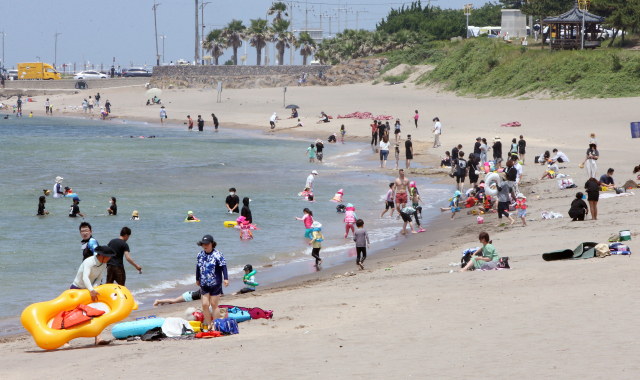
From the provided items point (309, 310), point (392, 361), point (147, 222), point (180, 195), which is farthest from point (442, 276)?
point (180, 195)

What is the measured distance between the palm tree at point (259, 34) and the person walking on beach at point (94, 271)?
79.9 m

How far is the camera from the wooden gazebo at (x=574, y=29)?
2000 inches

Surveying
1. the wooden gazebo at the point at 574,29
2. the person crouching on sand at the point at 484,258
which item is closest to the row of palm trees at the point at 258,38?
the wooden gazebo at the point at 574,29

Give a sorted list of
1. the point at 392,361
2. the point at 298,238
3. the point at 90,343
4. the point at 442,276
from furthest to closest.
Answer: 1. the point at 298,238
2. the point at 442,276
3. the point at 90,343
4. the point at 392,361

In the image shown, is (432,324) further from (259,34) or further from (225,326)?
(259,34)

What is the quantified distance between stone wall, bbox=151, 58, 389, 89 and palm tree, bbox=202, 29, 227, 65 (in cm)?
1406

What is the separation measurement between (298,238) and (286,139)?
25.7 meters

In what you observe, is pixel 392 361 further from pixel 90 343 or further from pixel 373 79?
pixel 373 79

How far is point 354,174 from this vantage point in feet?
94.7

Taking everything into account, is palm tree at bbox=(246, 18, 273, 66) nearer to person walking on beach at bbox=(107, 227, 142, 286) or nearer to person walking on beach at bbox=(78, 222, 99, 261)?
person walking on beach at bbox=(78, 222, 99, 261)

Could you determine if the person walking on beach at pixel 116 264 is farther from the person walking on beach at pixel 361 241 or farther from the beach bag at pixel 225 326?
the person walking on beach at pixel 361 241

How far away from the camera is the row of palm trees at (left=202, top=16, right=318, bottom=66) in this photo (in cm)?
→ 8744

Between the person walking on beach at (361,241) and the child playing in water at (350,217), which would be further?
the child playing in water at (350,217)

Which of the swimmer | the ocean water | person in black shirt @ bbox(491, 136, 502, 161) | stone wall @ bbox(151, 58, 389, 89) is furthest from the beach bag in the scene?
stone wall @ bbox(151, 58, 389, 89)
